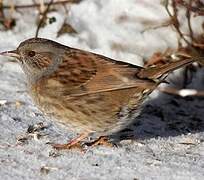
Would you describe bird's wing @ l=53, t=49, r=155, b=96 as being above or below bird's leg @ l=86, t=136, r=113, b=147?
above

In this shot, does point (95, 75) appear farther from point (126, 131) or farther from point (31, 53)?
point (126, 131)

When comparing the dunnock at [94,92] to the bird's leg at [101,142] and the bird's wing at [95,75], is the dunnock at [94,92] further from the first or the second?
the bird's leg at [101,142]

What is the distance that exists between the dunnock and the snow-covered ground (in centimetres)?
22

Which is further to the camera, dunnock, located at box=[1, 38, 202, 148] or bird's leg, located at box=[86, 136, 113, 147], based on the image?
bird's leg, located at box=[86, 136, 113, 147]

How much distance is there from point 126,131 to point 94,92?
29.5 inches

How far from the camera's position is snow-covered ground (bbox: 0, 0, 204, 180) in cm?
461

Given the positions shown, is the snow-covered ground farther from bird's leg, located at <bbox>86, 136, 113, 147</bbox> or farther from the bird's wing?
the bird's wing

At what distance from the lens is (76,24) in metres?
7.08

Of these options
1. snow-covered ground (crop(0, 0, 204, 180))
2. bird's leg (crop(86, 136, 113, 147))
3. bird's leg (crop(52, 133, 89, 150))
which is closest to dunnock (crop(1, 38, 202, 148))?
bird's leg (crop(52, 133, 89, 150))

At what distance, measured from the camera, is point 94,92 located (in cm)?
496

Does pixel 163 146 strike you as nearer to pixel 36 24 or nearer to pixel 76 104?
pixel 76 104

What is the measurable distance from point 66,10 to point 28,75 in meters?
2.17

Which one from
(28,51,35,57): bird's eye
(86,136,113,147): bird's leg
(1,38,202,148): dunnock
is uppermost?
(28,51,35,57): bird's eye

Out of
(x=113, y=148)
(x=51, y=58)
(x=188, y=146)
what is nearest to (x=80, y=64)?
(x=51, y=58)
